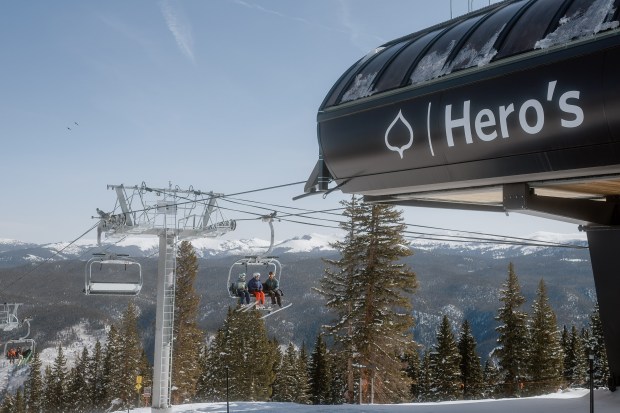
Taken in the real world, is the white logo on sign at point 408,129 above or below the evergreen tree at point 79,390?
above

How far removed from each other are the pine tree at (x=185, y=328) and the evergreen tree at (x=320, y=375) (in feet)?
68.7

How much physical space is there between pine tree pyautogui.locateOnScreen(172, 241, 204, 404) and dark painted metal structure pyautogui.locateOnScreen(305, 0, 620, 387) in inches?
1421

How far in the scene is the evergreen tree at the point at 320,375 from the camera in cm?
6069

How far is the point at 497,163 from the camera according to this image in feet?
16.4

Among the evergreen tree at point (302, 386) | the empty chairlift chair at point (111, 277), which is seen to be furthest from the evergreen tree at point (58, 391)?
the empty chairlift chair at point (111, 277)

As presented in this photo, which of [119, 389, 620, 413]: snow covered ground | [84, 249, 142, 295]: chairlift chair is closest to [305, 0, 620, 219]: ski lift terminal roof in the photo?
[119, 389, 620, 413]: snow covered ground

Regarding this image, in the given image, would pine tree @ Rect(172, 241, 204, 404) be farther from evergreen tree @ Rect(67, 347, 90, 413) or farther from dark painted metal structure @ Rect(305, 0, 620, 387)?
evergreen tree @ Rect(67, 347, 90, 413)

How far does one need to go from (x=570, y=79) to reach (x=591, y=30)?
0.39m

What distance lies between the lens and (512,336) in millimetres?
39312

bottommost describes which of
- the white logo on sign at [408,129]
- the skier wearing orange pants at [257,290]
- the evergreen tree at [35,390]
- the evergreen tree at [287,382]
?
the evergreen tree at [35,390]

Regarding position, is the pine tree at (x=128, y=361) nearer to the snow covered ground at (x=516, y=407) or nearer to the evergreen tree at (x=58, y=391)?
the evergreen tree at (x=58, y=391)

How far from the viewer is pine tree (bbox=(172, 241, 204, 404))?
41.0 m

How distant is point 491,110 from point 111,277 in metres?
→ 18.6

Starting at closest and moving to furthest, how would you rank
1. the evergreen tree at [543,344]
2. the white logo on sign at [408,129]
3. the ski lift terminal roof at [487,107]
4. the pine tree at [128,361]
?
the ski lift terminal roof at [487,107]
the white logo on sign at [408,129]
the evergreen tree at [543,344]
the pine tree at [128,361]
